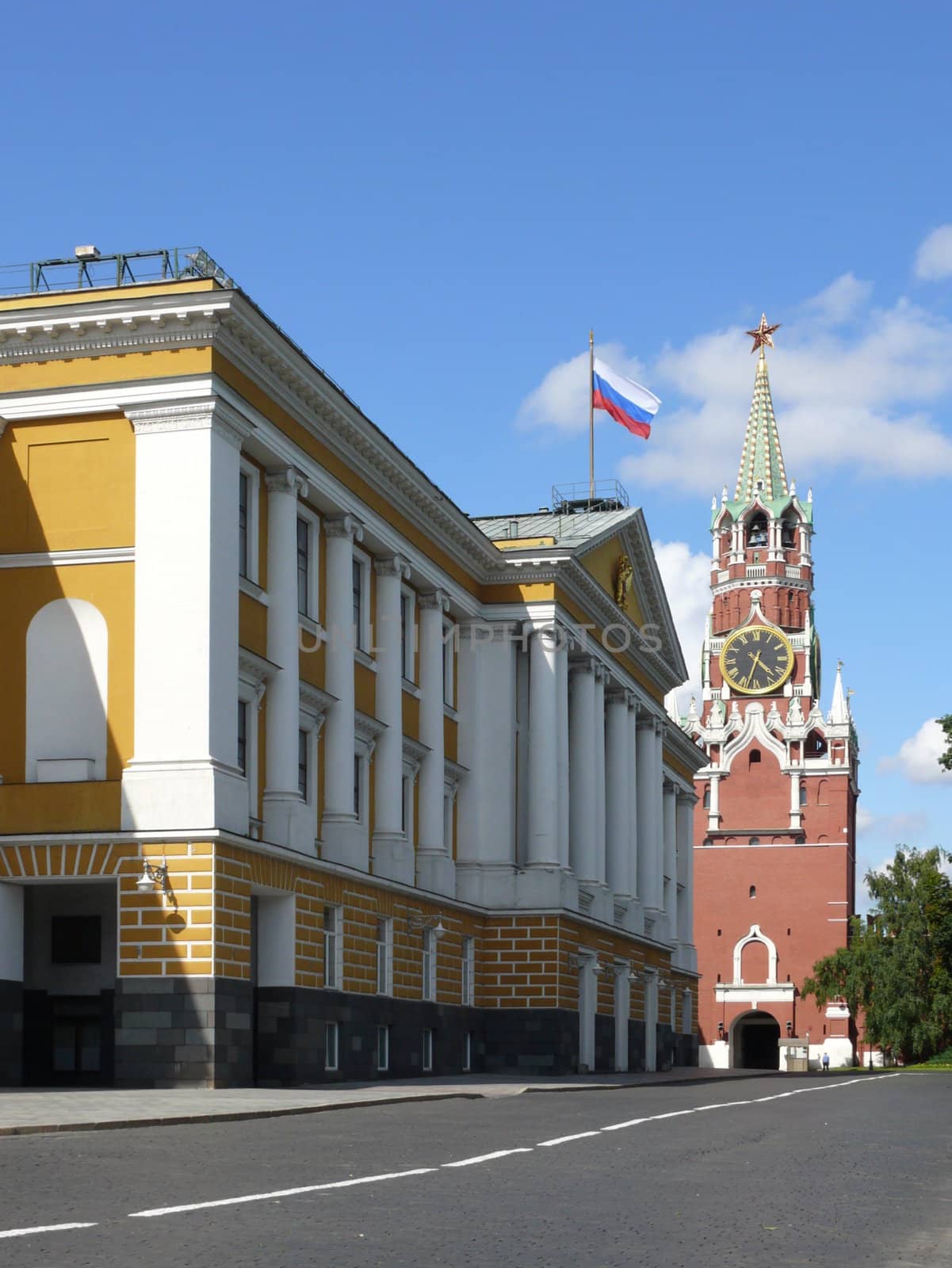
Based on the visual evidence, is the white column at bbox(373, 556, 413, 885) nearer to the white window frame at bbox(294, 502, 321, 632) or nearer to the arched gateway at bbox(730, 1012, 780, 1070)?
the white window frame at bbox(294, 502, 321, 632)

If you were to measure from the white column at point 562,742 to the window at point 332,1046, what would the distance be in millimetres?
15253

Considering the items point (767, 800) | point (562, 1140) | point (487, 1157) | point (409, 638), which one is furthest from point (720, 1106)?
point (767, 800)

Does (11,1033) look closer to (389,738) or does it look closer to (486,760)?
(389,738)

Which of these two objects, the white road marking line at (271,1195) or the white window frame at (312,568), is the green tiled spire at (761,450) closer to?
the white window frame at (312,568)

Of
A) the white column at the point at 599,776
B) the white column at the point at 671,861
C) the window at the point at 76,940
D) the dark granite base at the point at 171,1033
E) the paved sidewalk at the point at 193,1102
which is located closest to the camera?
the paved sidewalk at the point at 193,1102

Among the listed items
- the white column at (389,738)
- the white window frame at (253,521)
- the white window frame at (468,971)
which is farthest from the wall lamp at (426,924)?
the white window frame at (253,521)

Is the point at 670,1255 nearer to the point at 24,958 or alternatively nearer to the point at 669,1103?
the point at 669,1103

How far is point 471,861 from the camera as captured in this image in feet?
172

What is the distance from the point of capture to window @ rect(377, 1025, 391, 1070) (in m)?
42.8

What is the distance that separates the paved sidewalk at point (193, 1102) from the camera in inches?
827

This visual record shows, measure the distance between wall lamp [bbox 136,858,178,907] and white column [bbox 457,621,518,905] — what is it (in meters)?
19.9

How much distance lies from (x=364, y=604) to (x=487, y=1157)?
29.1 metres

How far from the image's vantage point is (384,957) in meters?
43.5

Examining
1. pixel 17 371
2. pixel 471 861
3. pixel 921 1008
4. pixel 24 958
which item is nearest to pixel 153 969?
pixel 24 958
